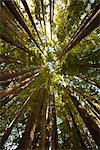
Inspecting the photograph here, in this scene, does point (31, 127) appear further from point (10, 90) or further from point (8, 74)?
point (8, 74)

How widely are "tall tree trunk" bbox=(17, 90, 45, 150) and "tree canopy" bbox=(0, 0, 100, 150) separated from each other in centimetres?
4

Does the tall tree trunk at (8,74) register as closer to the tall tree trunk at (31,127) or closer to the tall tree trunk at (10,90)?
the tall tree trunk at (10,90)

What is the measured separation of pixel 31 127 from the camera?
6828 mm

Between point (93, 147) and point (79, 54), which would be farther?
point (79, 54)

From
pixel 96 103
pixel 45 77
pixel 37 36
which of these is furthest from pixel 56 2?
pixel 96 103

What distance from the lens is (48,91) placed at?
9.37 m

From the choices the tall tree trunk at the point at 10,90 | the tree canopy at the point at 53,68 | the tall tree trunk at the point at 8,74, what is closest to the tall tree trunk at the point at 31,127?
the tree canopy at the point at 53,68

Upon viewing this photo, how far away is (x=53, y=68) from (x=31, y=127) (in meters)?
3.31

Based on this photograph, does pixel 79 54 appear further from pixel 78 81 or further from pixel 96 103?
pixel 96 103

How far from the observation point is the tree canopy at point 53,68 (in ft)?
27.0

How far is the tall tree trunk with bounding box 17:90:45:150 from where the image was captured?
19.1 feet

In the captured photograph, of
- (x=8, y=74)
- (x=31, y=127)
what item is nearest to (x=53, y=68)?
(x=8, y=74)

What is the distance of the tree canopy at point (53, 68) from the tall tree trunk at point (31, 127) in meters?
0.04

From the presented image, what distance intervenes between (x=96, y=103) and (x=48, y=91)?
5.07 ft
